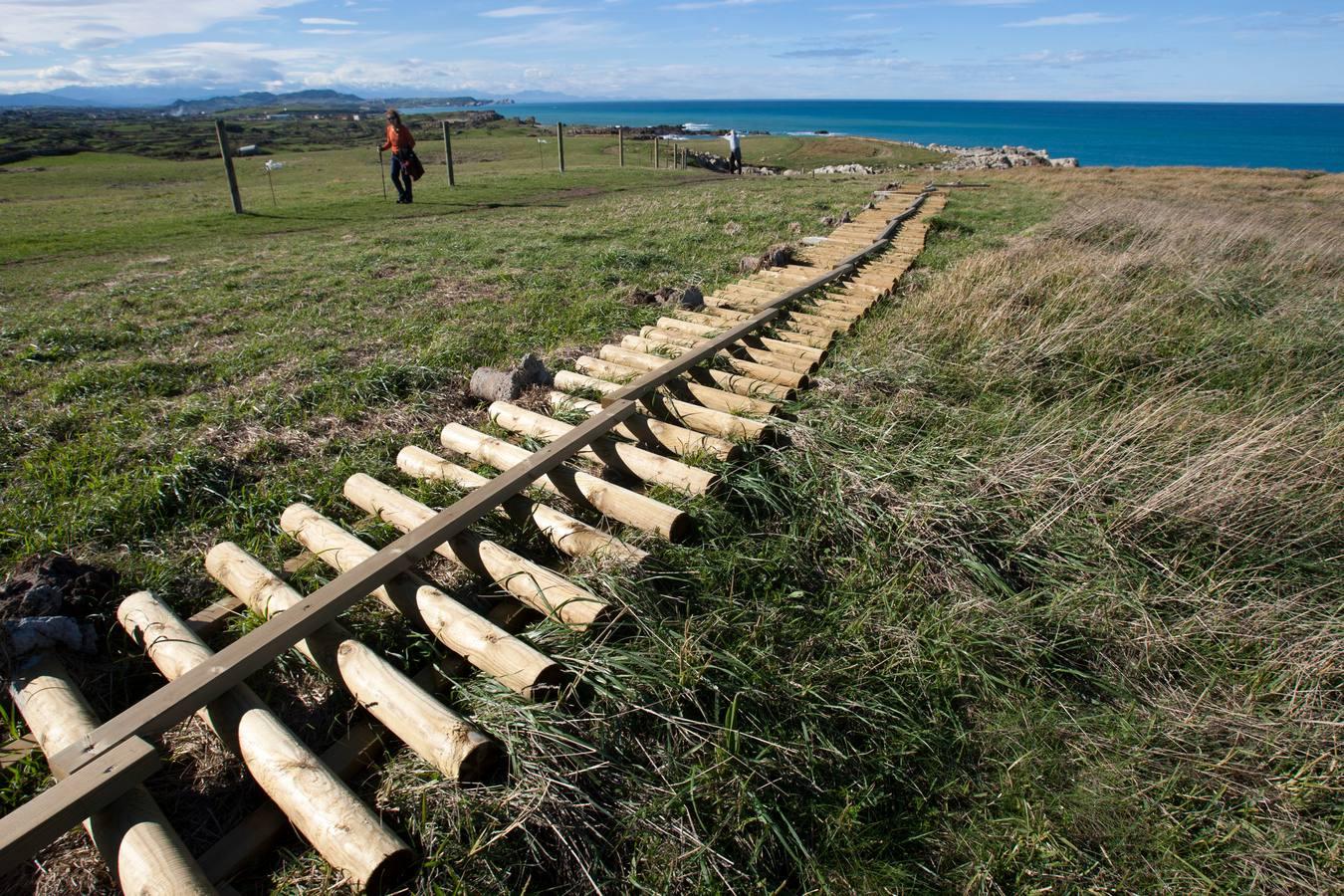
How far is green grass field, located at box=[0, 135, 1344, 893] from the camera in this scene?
2289 mm

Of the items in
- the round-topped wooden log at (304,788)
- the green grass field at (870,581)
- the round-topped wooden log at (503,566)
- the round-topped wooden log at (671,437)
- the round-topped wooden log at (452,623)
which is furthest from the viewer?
the round-topped wooden log at (671,437)

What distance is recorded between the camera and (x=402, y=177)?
16.8 meters

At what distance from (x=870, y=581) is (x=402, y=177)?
1708 centimetres

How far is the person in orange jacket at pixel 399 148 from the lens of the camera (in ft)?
48.2

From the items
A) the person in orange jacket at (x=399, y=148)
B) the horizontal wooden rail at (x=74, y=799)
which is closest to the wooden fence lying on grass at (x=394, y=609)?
the horizontal wooden rail at (x=74, y=799)

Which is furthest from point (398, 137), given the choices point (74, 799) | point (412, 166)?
point (74, 799)

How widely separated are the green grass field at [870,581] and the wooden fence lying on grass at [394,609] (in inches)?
5.7

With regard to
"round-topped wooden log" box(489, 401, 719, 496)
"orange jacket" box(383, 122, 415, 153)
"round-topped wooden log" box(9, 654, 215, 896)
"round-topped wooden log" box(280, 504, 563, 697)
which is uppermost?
"orange jacket" box(383, 122, 415, 153)

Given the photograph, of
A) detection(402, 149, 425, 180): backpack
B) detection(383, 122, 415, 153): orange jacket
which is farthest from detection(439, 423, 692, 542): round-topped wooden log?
detection(402, 149, 425, 180): backpack

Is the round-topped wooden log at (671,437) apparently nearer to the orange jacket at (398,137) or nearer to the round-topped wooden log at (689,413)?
the round-topped wooden log at (689,413)

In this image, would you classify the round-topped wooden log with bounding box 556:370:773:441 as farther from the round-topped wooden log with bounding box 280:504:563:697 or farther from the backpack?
the backpack

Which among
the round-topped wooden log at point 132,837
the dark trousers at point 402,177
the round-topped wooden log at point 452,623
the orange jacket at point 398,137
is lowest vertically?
the round-topped wooden log at point 132,837

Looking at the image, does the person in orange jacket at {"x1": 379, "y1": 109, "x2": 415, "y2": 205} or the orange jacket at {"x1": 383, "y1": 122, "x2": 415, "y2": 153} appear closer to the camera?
the person in orange jacket at {"x1": 379, "y1": 109, "x2": 415, "y2": 205}

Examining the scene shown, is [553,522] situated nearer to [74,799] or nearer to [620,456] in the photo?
[620,456]
